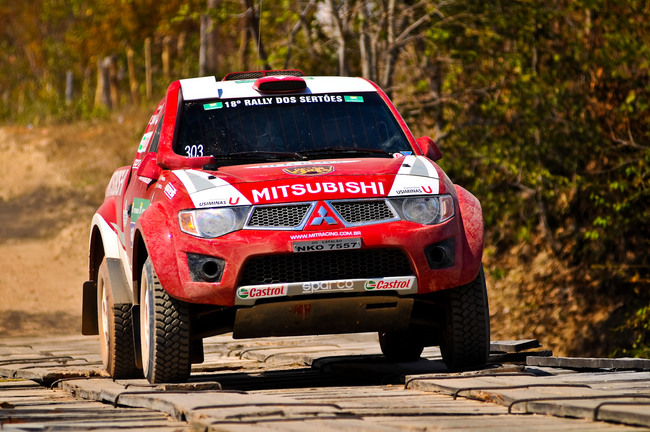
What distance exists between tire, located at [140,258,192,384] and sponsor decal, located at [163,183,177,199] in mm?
433

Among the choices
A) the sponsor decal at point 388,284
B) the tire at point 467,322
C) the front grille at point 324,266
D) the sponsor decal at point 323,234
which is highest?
the sponsor decal at point 323,234

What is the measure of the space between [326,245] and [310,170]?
53cm

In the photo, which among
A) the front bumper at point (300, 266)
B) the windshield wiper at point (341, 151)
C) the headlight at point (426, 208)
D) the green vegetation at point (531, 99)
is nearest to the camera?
the front bumper at point (300, 266)

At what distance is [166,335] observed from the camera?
696 cm

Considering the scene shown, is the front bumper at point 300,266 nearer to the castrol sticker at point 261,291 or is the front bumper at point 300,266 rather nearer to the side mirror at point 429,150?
the castrol sticker at point 261,291

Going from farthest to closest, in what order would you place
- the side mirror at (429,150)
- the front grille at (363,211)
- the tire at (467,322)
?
the side mirror at (429,150)
the tire at (467,322)
the front grille at (363,211)

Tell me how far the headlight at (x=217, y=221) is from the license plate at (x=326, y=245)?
35cm

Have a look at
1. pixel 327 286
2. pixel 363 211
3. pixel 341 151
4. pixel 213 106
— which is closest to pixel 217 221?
pixel 327 286

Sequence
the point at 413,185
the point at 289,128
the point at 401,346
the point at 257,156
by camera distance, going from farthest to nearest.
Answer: the point at 401,346
the point at 289,128
the point at 257,156
the point at 413,185

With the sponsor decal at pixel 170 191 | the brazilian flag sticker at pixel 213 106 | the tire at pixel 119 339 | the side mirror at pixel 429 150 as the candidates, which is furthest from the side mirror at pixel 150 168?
the side mirror at pixel 429 150

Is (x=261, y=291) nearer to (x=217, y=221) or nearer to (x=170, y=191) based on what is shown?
(x=217, y=221)

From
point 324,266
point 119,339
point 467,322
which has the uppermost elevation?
point 324,266

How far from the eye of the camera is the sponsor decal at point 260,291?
6.79 m

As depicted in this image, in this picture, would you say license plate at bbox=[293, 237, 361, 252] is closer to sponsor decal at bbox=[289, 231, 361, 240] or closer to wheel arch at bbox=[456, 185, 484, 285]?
sponsor decal at bbox=[289, 231, 361, 240]
